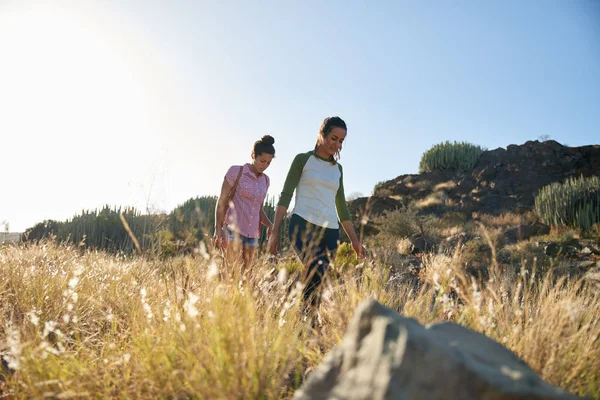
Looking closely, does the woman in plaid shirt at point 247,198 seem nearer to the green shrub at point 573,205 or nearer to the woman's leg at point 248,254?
the woman's leg at point 248,254

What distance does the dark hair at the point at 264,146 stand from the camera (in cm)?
470

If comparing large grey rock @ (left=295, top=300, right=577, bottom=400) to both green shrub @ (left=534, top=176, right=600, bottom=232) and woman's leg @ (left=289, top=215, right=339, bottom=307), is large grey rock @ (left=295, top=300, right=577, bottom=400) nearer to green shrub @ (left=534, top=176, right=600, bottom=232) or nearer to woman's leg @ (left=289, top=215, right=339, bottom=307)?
woman's leg @ (left=289, top=215, right=339, bottom=307)

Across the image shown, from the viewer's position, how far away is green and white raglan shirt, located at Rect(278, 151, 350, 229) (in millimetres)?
3801

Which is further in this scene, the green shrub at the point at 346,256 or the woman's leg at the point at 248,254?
the green shrub at the point at 346,256

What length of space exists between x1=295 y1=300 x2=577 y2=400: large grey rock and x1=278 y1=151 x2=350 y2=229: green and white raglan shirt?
2.21 metres

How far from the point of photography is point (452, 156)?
24.4 metres

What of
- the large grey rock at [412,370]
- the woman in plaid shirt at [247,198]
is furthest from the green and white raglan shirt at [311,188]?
the large grey rock at [412,370]

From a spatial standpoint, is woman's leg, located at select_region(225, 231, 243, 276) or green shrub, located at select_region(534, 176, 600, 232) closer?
woman's leg, located at select_region(225, 231, 243, 276)

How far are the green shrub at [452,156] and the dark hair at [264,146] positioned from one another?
21235 mm

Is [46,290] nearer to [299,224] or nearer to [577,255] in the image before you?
[299,224]

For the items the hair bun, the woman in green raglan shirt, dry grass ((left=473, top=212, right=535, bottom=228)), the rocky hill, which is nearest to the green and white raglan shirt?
the woman in green raglan shirt

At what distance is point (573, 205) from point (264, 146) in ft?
40.4

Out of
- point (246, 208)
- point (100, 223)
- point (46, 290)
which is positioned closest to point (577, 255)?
point (246, 208)

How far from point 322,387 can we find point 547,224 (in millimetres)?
14510
